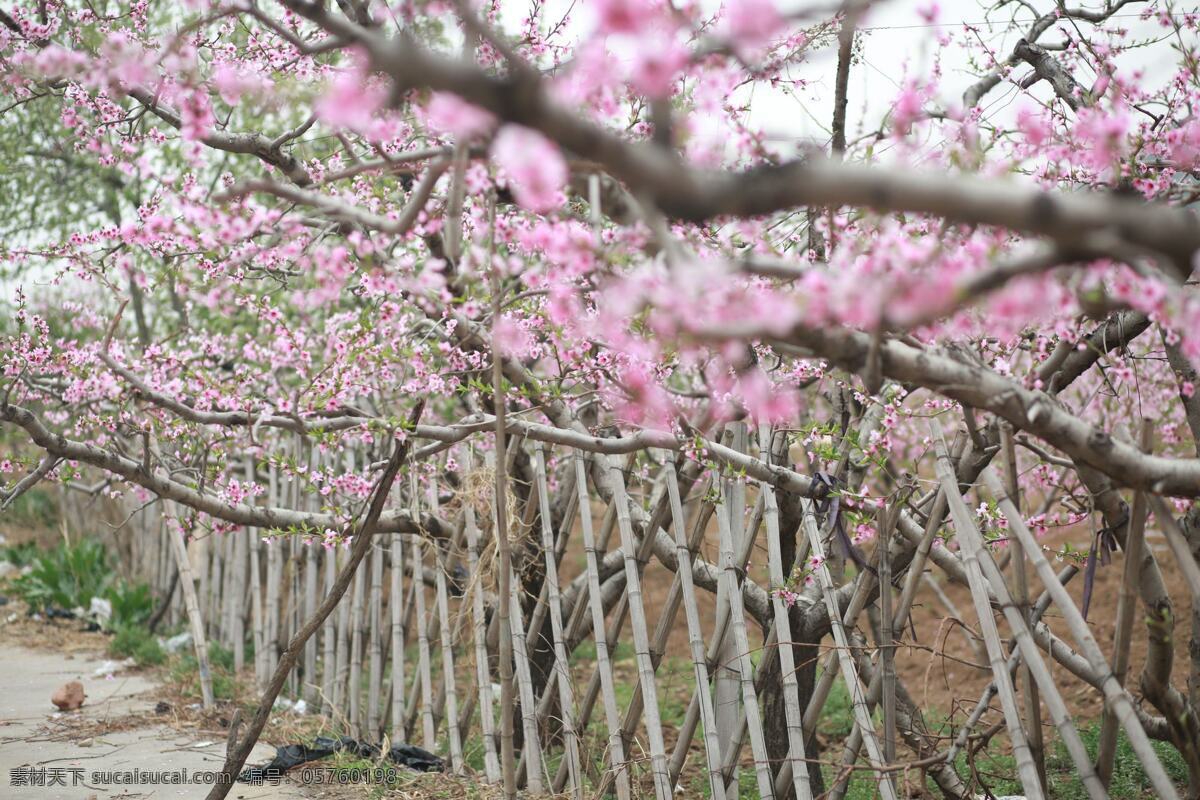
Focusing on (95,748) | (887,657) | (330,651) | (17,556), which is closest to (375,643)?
(330,651)

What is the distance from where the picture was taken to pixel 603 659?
3516mm

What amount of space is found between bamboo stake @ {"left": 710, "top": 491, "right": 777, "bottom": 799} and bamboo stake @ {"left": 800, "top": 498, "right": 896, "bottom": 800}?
0.26 m

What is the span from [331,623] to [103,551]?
16.2ft

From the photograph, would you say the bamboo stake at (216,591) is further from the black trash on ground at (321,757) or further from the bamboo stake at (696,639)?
the bamboo stake at (696,639)

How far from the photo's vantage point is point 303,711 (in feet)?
17.2

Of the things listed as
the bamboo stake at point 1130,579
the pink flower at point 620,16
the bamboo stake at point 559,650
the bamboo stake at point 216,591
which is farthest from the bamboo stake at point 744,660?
the bamboo stake at point 216,591

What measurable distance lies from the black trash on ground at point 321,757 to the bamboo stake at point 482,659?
312 millimetres

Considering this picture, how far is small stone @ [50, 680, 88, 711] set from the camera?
17.4 feet

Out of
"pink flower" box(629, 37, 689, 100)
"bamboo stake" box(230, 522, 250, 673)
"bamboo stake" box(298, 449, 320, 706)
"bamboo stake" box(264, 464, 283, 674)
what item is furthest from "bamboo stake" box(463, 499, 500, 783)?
"pink flower" box(629, 37, 689, 100)

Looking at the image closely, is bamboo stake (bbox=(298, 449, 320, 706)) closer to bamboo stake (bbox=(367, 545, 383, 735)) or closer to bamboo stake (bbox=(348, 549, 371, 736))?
bamboo stake (bbox=(348, 549, 371, 736))

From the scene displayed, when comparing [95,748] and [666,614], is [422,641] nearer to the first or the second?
[666,614]

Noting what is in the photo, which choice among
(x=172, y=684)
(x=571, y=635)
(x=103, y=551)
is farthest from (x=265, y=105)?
(x=103, y=551)

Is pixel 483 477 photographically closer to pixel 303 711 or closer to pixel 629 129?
pixel 629 129

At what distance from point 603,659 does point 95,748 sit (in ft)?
8.82
